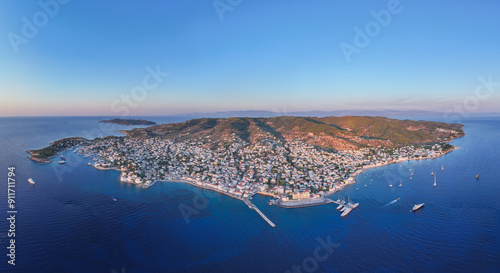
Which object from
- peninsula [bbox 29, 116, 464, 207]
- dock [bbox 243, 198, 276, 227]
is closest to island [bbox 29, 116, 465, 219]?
peninsula [bbox 29, 116, 464, 207]

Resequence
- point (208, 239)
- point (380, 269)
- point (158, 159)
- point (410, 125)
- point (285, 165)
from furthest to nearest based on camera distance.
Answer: point (410, 125)
point (158, 159)
point (285, 165)
point (208, 239)
point (380, 269)

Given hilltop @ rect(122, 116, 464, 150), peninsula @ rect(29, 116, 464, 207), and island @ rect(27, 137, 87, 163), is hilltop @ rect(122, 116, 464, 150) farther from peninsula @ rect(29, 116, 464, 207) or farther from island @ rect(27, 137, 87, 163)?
island @ rect(27, 137, 87, 163)

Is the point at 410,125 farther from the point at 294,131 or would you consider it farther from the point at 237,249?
the point at 237,249

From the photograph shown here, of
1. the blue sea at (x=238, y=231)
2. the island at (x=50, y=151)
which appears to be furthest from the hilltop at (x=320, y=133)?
the blue sea at (x=238, y=231)

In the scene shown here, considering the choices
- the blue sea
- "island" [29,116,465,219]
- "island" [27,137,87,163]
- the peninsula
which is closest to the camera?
the blue sea

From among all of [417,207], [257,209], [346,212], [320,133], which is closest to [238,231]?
[257,209]

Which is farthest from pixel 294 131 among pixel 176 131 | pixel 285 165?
pixel 176 131

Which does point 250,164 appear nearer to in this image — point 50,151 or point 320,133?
point 320,133
